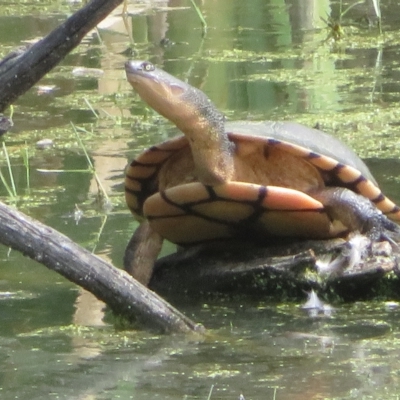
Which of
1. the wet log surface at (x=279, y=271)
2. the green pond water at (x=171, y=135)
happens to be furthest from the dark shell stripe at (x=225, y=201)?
the green pond water at (x=171, y=135)

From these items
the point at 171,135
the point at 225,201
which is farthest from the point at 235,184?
the point at 171,135

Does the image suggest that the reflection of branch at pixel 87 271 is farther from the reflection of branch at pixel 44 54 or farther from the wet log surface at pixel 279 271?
the wet log surface at pixel 279 271

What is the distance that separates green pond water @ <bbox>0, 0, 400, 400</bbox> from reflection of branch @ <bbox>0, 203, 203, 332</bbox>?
0.06 meters

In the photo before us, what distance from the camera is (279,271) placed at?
3209 millimetres

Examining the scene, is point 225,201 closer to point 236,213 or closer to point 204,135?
point 236,213

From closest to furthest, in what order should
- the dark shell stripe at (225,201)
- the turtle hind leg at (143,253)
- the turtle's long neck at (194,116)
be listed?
the dark shell stripe at (225,201), the turtle's long neck at (194,116), the turtle hind leg at (143,253)

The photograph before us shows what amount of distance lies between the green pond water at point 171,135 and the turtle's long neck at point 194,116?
1.48 ft

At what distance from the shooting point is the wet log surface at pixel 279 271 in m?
3.13

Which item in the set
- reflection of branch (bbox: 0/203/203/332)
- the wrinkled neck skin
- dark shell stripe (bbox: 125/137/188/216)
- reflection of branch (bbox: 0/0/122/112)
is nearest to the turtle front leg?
the wrinkled neck skin

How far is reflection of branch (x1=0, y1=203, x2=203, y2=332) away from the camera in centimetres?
268

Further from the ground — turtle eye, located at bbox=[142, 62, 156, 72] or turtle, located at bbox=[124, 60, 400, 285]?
turtle eye, located at bbox=[142, 62, 156, 72]

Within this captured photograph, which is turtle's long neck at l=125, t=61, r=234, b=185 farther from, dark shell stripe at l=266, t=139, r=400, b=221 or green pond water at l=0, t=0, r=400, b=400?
green pond water at l=0, t=0, r=400, b=400

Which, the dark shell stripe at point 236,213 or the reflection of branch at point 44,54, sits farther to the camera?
the dark shell stripe at point 236,213

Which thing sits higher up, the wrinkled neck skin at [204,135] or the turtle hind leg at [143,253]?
the wrinkled neck skin at [204,135]
